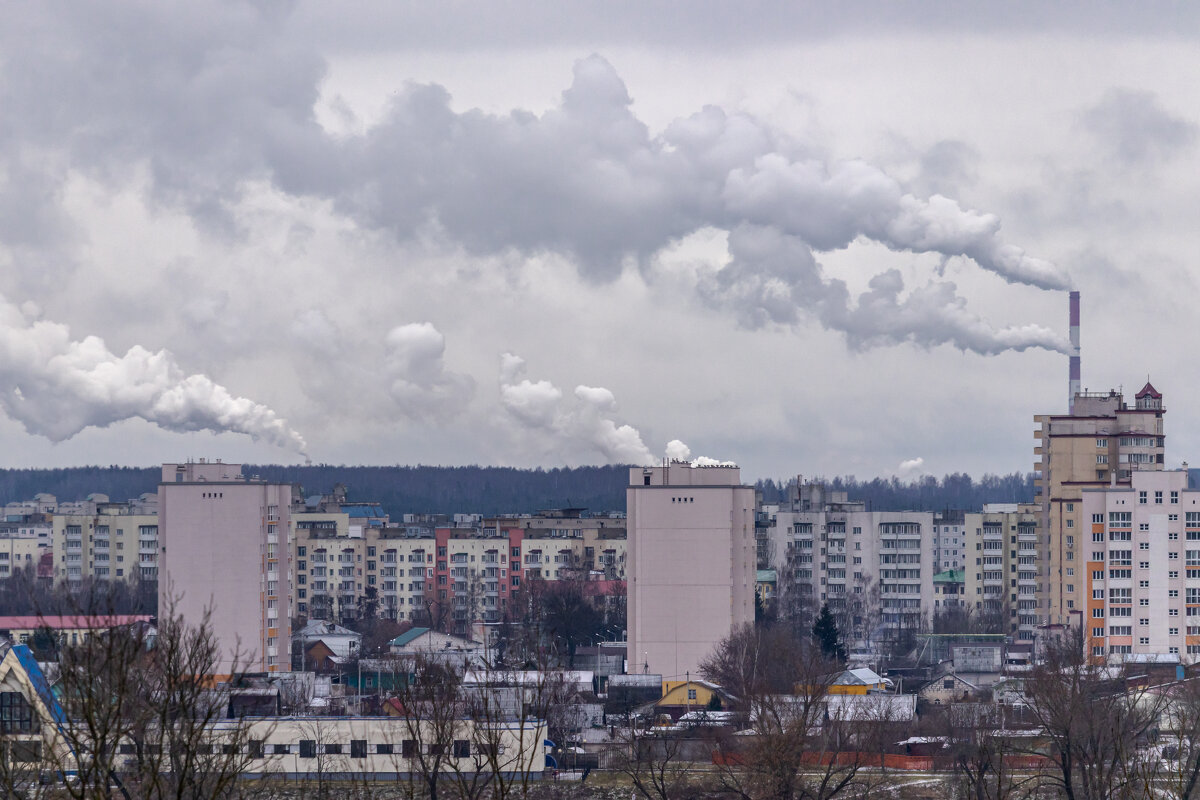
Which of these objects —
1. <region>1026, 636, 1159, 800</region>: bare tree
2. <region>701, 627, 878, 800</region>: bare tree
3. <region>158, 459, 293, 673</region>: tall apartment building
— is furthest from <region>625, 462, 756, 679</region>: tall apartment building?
<region>1026, 636, 1159, 800</region>: bare tree

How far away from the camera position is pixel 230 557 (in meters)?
49.8

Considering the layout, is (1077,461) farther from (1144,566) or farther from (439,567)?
(439,567)

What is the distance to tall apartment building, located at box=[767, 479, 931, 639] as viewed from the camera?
66.8 metres

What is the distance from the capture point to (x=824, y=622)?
51.8 m

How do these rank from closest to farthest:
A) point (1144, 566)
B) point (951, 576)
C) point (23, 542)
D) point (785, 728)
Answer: point (785, 728), point (1144, 566), point (951, 576), point (23, 542)

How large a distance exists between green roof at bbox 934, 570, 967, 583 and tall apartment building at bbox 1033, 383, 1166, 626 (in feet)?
28.0

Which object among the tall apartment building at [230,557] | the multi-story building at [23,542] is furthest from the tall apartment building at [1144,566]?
the multi-story building at [23,542]

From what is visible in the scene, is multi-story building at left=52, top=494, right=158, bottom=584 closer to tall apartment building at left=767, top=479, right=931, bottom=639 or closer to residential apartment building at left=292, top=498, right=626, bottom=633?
residential apartment building at left=292, top=498, right=626, bottom=633

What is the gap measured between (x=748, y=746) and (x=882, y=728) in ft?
17.7

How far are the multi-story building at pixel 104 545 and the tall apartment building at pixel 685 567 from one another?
3187 centimetres

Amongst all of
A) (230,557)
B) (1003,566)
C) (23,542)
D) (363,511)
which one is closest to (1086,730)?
(230,557)

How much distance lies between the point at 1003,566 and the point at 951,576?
8.13ft

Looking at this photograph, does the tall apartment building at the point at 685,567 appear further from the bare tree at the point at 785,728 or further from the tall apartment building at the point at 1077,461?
the tall apartment building at the point at 1077,461

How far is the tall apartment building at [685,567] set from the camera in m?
48.8
